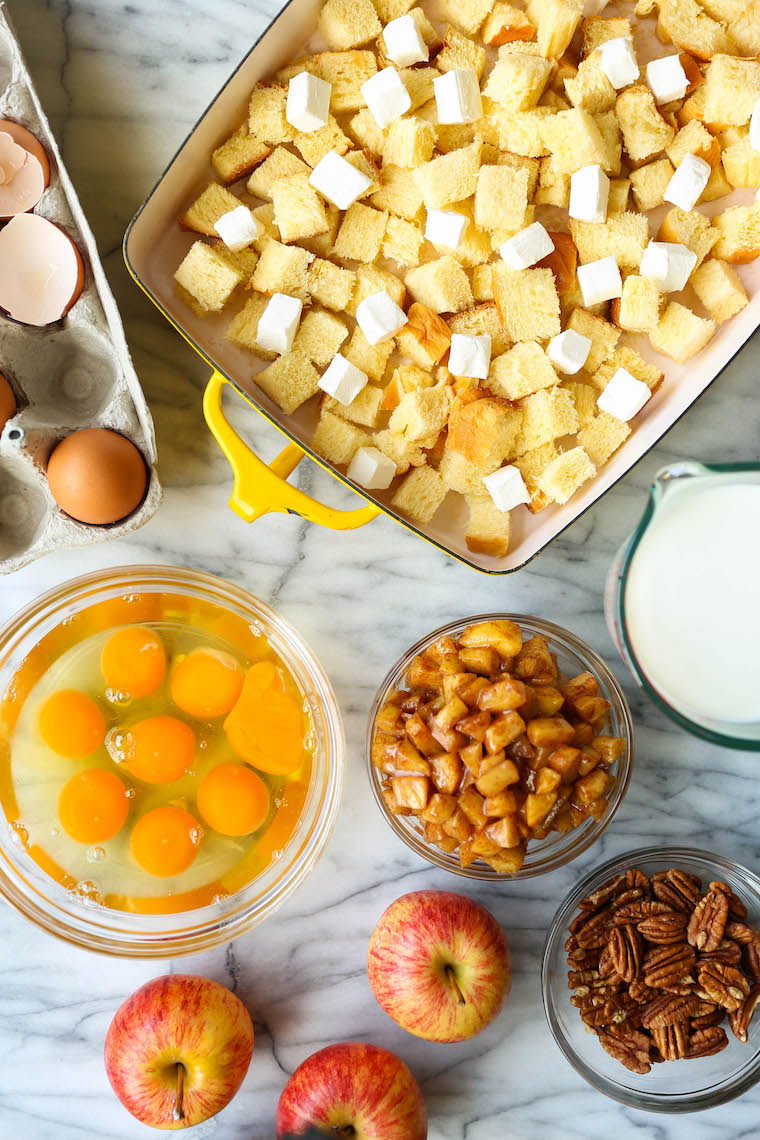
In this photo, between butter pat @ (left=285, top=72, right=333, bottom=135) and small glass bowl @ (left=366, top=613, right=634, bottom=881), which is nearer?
butter pat @ (left=285, top=72, right=333, bottom=135)

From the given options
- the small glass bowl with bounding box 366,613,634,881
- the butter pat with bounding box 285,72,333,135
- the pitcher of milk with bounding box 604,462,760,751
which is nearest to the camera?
the pitcher of milk with bounding box 604,462,760,751

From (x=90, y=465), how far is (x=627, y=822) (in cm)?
94

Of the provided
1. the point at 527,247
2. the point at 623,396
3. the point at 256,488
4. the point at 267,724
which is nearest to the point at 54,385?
the point at 256,488

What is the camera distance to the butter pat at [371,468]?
117cm

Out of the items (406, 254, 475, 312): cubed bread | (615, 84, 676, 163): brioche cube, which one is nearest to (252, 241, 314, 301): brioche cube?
(406, 254, 475, 312): cubed bread

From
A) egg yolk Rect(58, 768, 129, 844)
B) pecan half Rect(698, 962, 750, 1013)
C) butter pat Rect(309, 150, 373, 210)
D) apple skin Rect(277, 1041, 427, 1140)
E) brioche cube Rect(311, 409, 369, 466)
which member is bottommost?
apple skin Rect(277, 1041, 427, 1140)

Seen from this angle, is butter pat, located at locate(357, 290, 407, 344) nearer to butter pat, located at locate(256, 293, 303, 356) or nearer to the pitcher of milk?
butter pat, located at locate(256, 293, 303, 356)

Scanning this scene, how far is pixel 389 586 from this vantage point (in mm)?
1323

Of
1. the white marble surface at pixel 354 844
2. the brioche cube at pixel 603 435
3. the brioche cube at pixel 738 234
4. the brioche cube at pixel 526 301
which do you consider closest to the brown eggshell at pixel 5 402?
the white marble surface at pixel 354 844

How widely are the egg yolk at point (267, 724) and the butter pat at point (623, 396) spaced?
0.61 metres

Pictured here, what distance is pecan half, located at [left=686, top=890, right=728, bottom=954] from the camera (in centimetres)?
118

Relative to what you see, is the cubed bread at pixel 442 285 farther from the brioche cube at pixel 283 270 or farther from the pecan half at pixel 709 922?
the pecan half at pixel 709 922

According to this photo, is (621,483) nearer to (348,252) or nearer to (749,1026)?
(348,252)

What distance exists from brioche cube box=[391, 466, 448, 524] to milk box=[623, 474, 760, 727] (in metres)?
0.32
